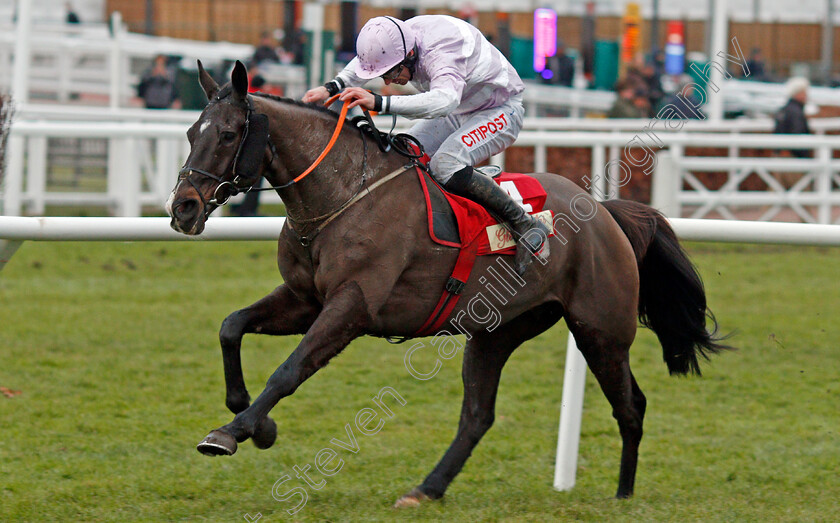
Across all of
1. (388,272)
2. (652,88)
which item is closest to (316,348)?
(388,272)

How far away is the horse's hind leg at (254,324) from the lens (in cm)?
387

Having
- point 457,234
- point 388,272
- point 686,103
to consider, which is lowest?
point 388,272

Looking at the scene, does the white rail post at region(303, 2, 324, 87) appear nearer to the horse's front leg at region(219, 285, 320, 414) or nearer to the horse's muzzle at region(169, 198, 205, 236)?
the horse's front leg at region(219, 285, 320, 414)

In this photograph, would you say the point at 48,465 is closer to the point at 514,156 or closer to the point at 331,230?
the point at 331,230

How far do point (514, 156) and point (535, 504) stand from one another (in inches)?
316

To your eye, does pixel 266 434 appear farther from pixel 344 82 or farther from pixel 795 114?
pixel 795 114

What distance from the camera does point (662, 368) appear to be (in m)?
6.78

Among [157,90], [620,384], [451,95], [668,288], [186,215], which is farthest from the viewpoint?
[157,90]

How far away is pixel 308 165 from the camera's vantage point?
373 centimetres

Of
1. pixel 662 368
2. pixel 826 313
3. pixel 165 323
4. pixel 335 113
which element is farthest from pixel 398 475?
pixel 826 313

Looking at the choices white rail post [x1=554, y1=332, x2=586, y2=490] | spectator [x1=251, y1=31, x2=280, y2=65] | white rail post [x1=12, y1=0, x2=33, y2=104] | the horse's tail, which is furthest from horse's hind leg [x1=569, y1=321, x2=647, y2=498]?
spectator [x1=251, y1=31, x2=280, y2=65]

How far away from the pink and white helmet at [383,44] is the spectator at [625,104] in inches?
395

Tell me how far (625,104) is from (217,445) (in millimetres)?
11066

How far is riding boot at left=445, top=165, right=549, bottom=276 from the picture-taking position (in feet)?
12.9
